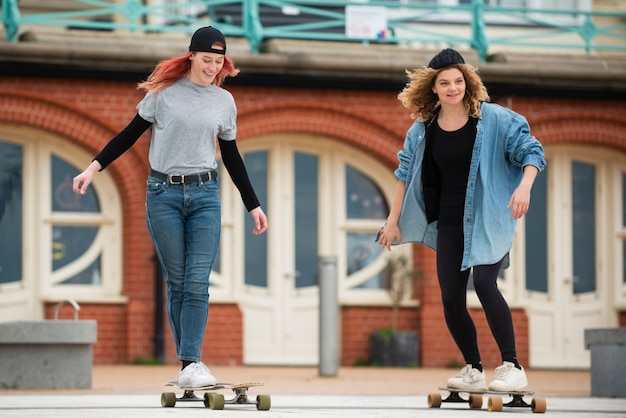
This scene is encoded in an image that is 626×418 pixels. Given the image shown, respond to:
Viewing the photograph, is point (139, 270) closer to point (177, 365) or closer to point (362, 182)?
point (177, 365)

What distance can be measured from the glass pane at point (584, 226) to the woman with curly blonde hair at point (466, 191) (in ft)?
36.6

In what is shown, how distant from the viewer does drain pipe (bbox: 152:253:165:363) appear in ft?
54.7

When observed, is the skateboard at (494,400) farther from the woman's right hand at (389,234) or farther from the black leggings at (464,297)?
the woman's right hand at (389,234)

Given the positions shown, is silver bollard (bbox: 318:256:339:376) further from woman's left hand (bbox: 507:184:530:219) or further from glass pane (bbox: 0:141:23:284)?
woman's left hand (bbox: 507:184:530:219)

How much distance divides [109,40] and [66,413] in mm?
10548

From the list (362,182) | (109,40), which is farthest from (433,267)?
(109,40)

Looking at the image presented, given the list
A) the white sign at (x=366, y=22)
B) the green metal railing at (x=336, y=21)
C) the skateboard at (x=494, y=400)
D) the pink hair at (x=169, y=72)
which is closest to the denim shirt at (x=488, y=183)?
the skateboard at (x=494, y=400)

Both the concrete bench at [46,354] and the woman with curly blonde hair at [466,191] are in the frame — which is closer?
the woman with curly blonde hair at [466,191]

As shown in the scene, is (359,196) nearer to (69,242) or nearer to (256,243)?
(256,243)

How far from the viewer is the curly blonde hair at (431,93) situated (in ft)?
24.2

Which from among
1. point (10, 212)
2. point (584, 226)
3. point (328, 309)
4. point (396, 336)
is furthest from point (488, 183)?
point (584, 226)

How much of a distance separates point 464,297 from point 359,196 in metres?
10.5

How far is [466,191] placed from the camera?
288 inches

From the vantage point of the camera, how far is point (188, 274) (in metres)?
7.01
